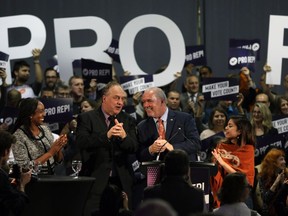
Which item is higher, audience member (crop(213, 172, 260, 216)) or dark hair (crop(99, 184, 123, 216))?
audience member (crop(213, 172, 260, 216))

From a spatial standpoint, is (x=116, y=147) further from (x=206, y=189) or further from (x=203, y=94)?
(x=203, y=94)

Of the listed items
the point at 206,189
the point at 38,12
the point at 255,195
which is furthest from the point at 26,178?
the point at 38,12

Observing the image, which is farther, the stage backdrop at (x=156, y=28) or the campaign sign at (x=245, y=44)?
the stage backdrop at (x=156, y=28)

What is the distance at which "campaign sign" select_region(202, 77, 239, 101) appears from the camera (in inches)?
412

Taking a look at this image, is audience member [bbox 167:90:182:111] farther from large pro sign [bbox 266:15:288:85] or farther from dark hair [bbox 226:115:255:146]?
dark hair [bbox 226:115:255:146]

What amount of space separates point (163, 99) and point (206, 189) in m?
0.95

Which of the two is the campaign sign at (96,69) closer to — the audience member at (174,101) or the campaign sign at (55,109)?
the audience member at (174,101)

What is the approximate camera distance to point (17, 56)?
35.4 ft

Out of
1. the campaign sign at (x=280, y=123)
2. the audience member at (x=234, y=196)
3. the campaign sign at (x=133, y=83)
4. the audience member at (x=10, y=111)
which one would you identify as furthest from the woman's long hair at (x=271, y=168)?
the audience member at (x=234, y=196)

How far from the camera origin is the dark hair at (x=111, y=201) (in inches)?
291

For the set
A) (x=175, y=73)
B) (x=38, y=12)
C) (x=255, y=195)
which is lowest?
(x=255, y=195)

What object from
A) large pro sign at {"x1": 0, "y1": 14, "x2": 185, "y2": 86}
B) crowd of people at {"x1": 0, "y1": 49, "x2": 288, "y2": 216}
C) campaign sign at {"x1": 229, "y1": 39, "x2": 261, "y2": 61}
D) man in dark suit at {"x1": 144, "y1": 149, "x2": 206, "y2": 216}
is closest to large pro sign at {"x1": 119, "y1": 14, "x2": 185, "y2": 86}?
large pro sign at {"x1": 0, "y1": 14, "x2": 185, "y2": 86}

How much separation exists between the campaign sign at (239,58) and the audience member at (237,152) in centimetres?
340

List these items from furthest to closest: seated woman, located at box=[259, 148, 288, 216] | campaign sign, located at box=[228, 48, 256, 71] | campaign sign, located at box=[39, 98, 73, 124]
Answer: campaign sign, located at box=[228, 48, 256, 71]
campaign sign, located at box=[39, 98, 73, 124]
seated woman, located at box=[259, 148, 288, 216]
